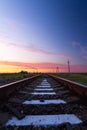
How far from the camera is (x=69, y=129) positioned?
266 centimetres

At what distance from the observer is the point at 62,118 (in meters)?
3.32

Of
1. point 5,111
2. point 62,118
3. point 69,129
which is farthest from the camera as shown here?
point 5,111

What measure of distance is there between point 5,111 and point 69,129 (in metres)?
1.72

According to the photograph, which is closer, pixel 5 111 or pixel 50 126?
pixel 50 126

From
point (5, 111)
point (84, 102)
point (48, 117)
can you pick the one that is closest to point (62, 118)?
point (48, 117)

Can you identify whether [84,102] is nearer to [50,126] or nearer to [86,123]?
[86,123]

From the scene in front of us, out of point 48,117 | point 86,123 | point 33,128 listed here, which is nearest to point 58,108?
point 48,117

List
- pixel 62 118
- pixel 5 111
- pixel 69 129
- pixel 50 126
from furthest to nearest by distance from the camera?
pixel 5 111, pixel 62 118, pixel 50 126, pixel 69 129

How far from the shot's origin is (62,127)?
2779 mm

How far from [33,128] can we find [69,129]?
483 millimetres

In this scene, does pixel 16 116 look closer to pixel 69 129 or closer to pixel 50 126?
pixel 50 126

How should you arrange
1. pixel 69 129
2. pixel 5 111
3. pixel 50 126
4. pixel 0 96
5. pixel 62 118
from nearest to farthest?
pixel 69 129, pixel 50 126, pixel 62 118, pixel 5 111, pixel 0 96

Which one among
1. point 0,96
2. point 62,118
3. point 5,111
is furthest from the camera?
point 0,96

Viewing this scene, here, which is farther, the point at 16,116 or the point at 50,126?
the point at 16,116
